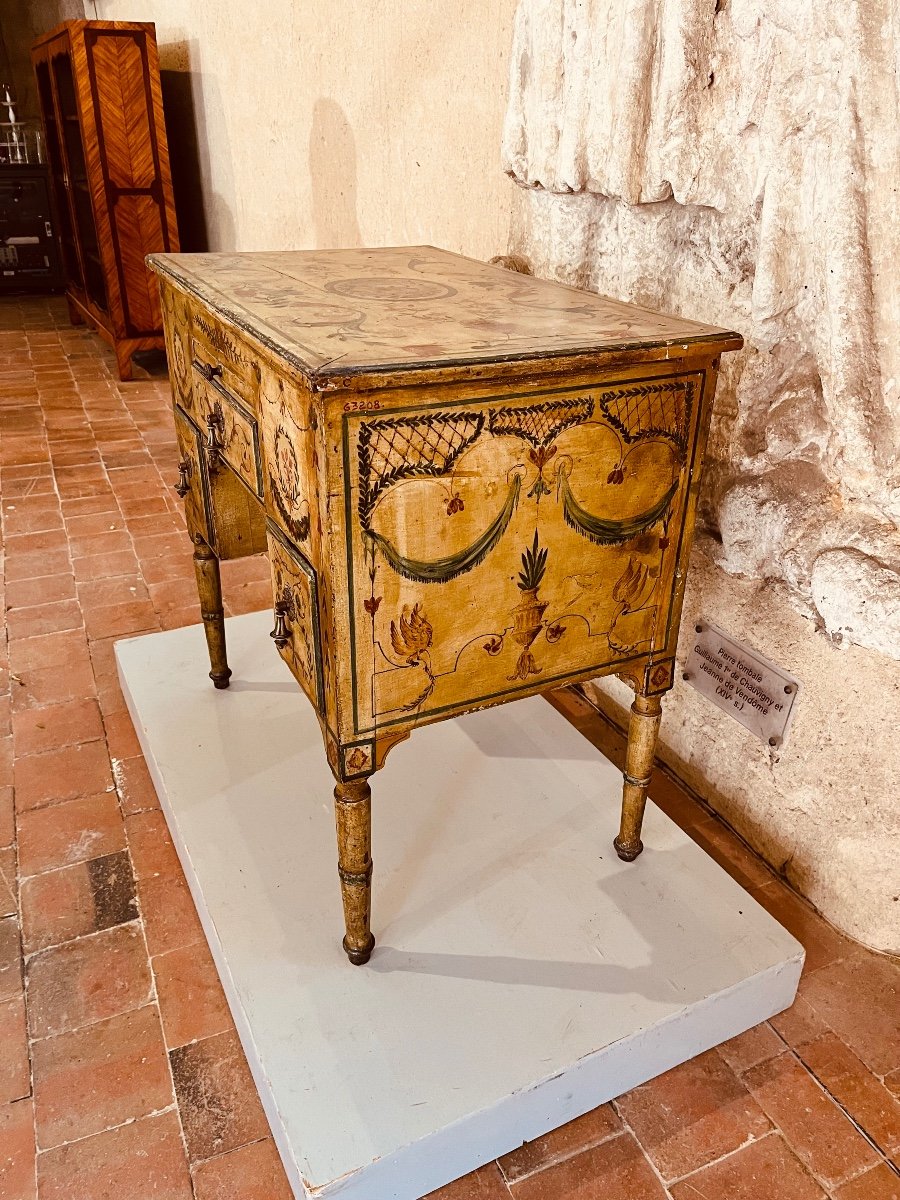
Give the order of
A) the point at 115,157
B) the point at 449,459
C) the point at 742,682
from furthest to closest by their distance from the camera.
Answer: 1. the point at 115,157
2. the point at 742,682
3. the point at 449,459

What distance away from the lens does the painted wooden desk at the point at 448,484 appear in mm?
1245

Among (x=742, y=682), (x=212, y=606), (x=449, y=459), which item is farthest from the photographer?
(x=212, y=606)

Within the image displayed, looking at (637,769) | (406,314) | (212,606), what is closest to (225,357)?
(406,314)

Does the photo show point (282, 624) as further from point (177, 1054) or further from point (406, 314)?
point (177, 1054)

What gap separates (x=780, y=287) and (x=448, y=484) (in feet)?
2.51

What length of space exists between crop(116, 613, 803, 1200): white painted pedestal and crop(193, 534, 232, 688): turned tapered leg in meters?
0.15

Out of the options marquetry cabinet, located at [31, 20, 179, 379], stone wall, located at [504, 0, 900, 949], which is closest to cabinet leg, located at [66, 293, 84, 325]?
marquetry cabinet, located at [31, 20, 179, 379]

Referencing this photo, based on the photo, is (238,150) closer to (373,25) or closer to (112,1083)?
(373,25)

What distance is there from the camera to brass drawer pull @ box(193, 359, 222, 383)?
1.68 m

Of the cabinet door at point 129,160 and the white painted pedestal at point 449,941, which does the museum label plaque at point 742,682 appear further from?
the cabinet door at point 129,160

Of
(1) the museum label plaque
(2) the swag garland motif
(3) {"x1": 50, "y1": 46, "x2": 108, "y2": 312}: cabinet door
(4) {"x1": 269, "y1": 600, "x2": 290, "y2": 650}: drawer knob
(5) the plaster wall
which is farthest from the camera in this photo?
(3) {"x1": 50, "y1": 46, "x2": 108, "y2": 312}: cabinet door

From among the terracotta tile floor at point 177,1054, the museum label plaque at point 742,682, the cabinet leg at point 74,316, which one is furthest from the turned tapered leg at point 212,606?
the cabinet leg at point 74,316

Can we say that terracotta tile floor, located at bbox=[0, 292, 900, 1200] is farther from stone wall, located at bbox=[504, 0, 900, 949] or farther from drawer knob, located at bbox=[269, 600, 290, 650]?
drawer knob, located at bbox=[269, 600, 290, 650]

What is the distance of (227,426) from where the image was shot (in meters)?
1.72
